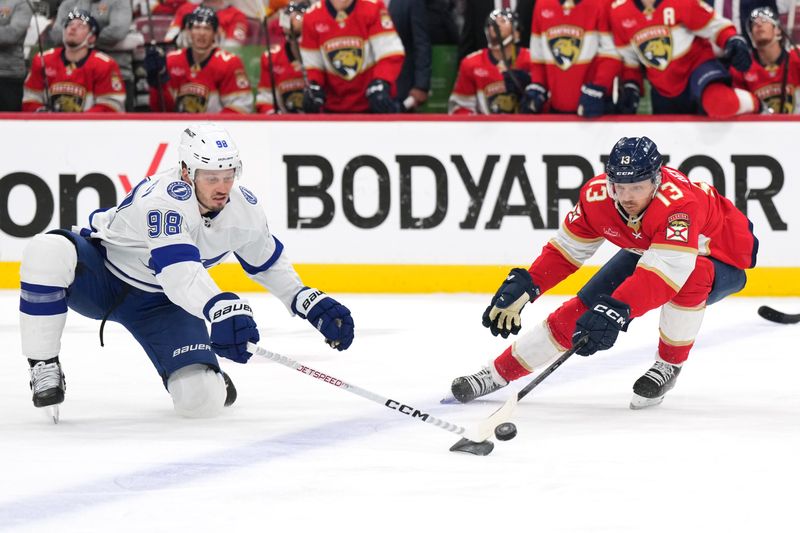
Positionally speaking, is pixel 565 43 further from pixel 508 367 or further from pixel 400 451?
pixel 400 451

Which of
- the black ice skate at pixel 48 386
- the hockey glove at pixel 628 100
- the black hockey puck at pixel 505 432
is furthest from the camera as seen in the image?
the hockey glove at pixel 628 100

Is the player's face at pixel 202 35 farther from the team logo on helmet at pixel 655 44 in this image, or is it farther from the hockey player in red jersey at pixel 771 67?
the hockey player in red jersey at pixel 771 67

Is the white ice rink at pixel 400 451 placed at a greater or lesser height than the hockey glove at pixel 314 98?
lesser

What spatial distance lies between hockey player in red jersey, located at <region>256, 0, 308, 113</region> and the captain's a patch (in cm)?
392

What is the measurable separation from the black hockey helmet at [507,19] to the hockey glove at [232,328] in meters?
4.04

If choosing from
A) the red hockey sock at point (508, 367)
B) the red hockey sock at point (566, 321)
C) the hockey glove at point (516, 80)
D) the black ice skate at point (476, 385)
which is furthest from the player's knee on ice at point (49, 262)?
the hockey glove at point (516, 80)

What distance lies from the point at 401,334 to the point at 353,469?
247cm

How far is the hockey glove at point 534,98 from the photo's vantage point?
6969 millimetres

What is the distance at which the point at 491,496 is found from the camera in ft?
9.32

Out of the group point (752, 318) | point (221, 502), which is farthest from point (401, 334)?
point (221, 502)

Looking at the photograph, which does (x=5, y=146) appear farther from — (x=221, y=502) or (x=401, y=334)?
(x=221, y=502)

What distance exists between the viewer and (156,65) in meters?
7.36

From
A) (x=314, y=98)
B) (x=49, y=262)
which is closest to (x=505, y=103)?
(x=314, y=98)

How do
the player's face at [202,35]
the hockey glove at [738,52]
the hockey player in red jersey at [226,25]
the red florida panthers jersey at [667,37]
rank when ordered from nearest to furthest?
the hockey glove at [738,52] → the red florida panthers jersey at [667,37] → the player's face at [202,35] → the hockey player in red jersey at [226,25]
